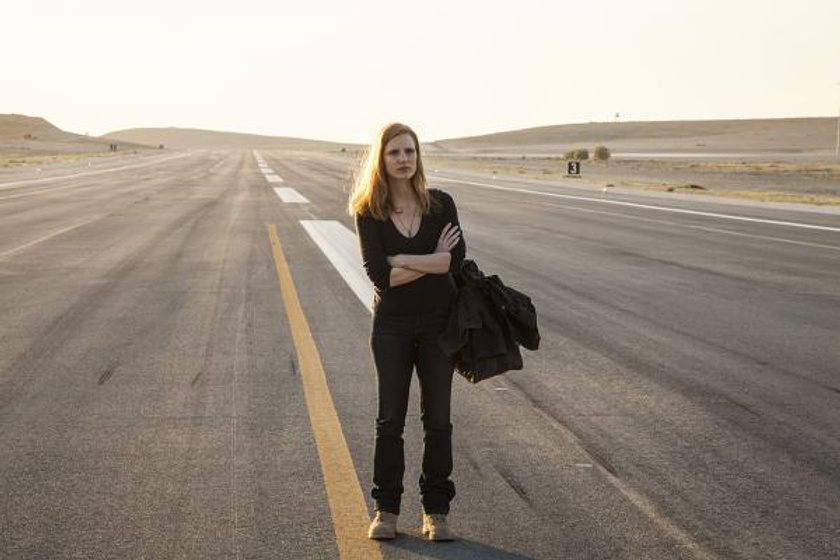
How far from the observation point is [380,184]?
4465 mm

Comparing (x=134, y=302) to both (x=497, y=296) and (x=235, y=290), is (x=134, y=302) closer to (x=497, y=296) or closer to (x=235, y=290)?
(x=235, y=290)

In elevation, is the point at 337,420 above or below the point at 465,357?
below

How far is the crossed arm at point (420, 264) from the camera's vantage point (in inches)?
176

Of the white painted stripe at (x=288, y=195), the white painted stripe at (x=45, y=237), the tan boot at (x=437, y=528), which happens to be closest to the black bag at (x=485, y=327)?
the tan boot at (x=437, y=528)

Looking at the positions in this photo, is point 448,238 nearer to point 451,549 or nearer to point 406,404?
point 406,404

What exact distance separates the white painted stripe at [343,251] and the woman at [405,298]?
17.5 feet

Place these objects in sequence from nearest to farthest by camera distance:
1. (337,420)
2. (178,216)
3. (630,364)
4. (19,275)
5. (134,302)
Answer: (337,420) → (630,364) → (134,302) → (19,275) → (178,216)

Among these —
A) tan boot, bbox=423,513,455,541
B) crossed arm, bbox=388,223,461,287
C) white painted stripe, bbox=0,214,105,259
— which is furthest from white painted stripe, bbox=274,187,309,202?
tan boot, bbox=423,513,455,541

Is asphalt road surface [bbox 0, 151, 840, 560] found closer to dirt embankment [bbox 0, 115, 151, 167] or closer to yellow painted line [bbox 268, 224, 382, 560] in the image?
yellow painted line [bbox 268, 224, 382, 560]

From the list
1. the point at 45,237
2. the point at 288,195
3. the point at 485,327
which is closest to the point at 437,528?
the point at 485,327

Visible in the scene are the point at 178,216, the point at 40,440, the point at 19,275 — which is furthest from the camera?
the point at 178,216

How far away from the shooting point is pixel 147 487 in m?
5.11

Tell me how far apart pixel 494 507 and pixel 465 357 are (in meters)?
0.76

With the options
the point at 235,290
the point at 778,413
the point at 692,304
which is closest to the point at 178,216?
the point at 235,290
